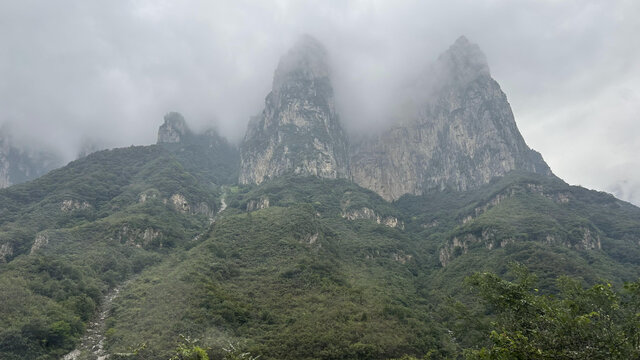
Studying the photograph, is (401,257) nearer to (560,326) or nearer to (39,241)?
(39,241)

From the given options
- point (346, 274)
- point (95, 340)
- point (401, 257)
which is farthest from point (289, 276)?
point (401, 257)

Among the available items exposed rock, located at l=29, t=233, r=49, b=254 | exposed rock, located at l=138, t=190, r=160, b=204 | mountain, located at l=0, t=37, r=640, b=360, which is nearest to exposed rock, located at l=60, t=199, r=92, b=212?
mountain, located at l=0, t=37, r=640, b=360

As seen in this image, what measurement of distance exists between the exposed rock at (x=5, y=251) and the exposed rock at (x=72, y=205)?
41.0 m

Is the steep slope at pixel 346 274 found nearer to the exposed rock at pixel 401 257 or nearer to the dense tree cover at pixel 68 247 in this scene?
the exposed rock at pixel 401 257

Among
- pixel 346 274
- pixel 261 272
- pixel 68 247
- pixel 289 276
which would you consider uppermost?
pixel 68 247

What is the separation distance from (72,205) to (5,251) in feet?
159

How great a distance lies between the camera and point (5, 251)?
123750 mm

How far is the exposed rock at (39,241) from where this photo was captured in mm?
123400

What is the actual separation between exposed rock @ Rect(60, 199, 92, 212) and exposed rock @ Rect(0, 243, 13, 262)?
134 feet

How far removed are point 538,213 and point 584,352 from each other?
6460 inches

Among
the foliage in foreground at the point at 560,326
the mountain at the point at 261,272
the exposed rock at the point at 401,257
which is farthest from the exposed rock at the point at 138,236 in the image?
the foliage in foreground at the point at 560,326

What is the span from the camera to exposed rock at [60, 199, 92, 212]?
167 meters

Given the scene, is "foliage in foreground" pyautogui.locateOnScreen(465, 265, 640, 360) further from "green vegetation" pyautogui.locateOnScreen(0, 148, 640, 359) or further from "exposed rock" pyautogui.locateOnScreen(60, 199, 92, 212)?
"exposed rock" pyautogui.locateOnScreen(60, 199, 92, 212)

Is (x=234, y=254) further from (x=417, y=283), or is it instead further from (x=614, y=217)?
(x=614, y=217)
